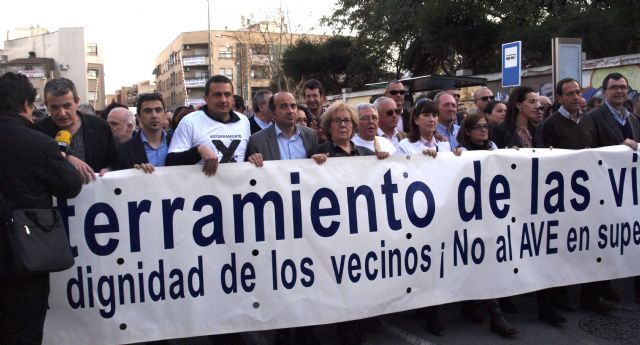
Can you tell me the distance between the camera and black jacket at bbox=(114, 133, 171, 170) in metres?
4.57

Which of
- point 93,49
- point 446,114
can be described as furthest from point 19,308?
point 93,49

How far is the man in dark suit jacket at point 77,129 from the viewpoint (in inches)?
159

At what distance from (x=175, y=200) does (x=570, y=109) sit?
11.4 ft

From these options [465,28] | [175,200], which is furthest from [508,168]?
[465,28]

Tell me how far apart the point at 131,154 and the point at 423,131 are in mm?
2327

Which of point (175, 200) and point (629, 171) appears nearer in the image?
point (175, 200)

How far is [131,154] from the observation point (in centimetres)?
464

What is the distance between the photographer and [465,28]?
28703 millimetres

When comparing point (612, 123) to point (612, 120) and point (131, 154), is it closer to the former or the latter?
point (612, 120)

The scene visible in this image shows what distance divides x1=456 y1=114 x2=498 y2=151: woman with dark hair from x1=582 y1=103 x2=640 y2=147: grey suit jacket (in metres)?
1.11

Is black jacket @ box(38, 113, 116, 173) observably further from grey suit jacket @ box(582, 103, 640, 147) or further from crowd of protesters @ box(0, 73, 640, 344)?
grey suit jacket @ box(582, 103, 640, 147)

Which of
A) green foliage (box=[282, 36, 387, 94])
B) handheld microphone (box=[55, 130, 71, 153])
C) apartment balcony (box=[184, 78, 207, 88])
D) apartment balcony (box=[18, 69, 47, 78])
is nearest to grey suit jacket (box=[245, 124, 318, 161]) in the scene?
handheld microphone (box=[55, 130, 71, 153])

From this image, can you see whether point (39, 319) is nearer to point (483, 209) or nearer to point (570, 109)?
point (483, 209)

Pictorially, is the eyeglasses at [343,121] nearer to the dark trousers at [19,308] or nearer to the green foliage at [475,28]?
the dark trousers at [19,308]
